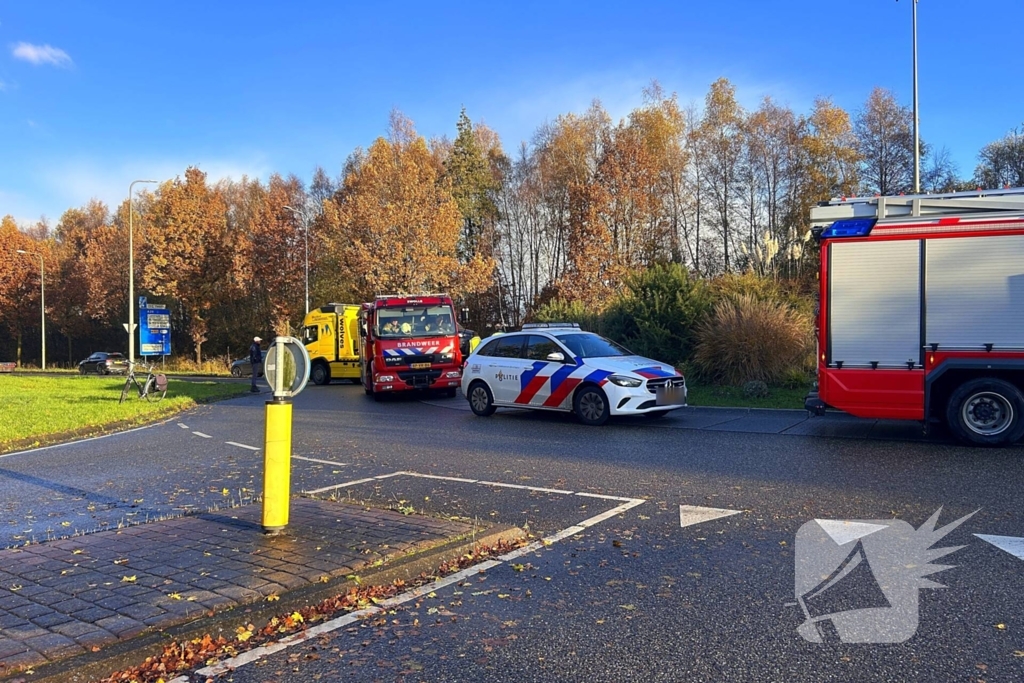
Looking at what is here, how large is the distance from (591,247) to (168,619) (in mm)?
35907

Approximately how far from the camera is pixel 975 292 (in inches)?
402

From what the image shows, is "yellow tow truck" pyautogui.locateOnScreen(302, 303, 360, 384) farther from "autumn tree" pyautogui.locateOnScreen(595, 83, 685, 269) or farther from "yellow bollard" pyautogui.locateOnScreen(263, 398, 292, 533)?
"yellow bollard" pyautogui.locateOnScreen(263, 398, 292, 533)

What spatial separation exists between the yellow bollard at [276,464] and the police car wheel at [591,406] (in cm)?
797

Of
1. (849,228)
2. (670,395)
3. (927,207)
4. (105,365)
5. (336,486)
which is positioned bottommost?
(105,365)

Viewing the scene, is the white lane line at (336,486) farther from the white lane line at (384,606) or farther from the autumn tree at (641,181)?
the autumn tree at (641,181)

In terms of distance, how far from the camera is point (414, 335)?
68.2 feet

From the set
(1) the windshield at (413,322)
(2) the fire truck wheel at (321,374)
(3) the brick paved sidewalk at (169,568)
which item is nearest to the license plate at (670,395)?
(3) the brick paved sidewalk at (169,568)

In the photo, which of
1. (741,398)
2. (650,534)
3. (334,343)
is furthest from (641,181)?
(650,534)

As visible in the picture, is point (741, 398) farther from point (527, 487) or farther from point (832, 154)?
point (832, 154)

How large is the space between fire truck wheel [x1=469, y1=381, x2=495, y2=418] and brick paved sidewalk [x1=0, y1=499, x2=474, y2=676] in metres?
8.53

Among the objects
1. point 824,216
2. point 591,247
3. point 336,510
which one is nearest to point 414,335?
point 824,216

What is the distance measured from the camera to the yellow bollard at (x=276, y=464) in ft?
19.2

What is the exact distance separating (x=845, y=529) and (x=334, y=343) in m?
25.7

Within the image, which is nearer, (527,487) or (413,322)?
(527,487)
